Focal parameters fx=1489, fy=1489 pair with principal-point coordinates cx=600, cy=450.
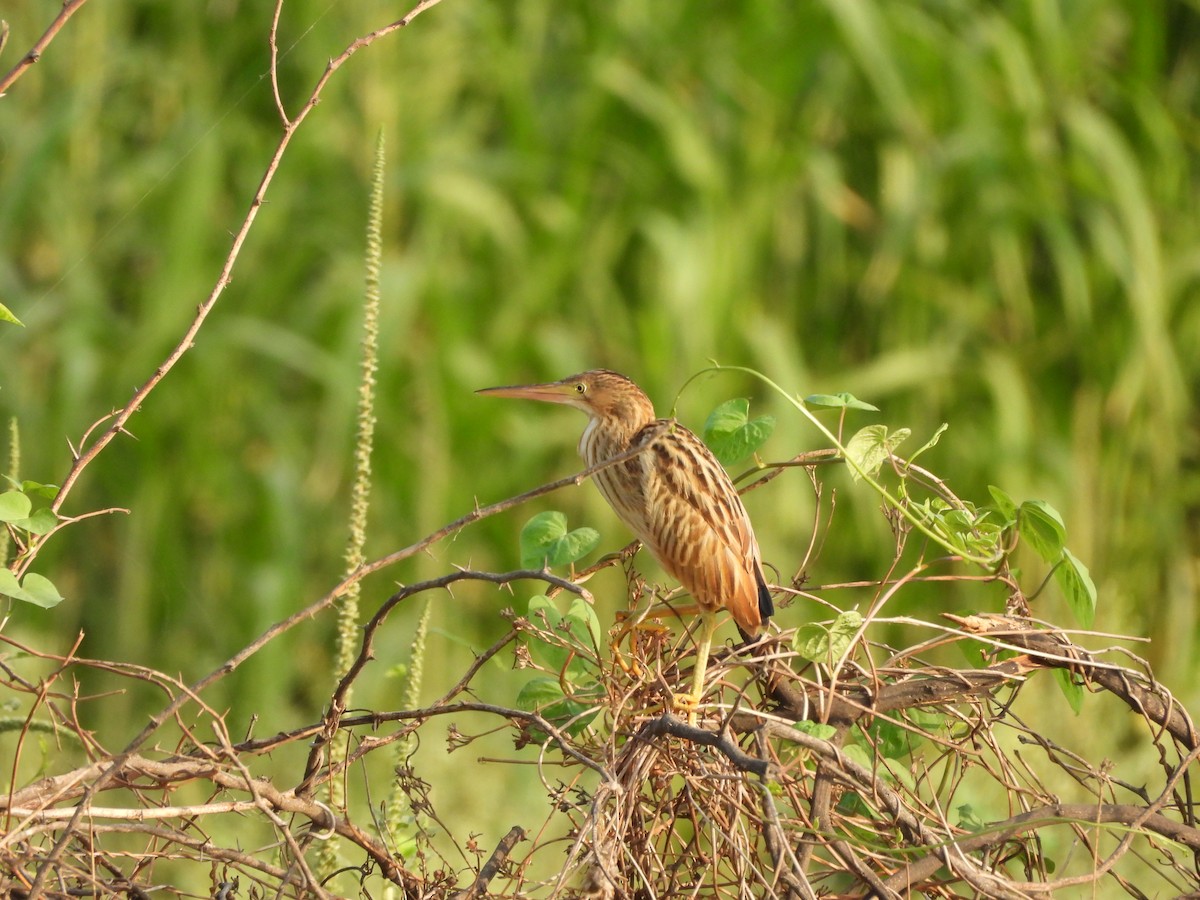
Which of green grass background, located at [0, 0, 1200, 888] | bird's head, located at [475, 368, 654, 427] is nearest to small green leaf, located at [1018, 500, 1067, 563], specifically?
bird's head, located at [475, 368, 654, 427]

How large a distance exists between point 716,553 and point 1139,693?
0.58m

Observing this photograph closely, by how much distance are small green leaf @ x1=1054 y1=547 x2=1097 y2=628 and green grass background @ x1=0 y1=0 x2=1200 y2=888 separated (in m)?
2.45

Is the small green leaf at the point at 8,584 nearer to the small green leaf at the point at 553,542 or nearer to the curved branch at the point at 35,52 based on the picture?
the curved branch at the point at 35,52

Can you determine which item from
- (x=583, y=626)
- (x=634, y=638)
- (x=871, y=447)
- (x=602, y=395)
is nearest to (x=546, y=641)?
(x=583, y=626)

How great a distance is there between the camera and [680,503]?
215 centimetres

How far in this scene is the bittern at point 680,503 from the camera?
6.44 ft

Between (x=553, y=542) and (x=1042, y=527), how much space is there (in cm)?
57

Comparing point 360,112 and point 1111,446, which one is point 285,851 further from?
point 1111,446

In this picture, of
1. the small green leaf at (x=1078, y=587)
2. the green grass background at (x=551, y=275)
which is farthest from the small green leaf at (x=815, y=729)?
the green grass background at (x=551, y=275)

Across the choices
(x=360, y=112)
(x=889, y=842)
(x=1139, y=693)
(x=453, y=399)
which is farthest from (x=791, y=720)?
(x=360, y=112)

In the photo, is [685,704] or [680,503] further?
[680,503]

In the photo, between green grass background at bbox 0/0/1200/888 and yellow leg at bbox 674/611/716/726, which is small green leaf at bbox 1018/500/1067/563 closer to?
yellow leg at bbox 674/611/716/726

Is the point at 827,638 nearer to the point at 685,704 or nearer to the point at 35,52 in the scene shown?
the point at 685,704

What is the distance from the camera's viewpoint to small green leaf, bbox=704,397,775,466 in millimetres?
1790
